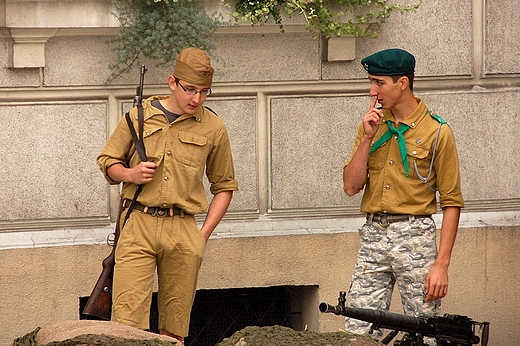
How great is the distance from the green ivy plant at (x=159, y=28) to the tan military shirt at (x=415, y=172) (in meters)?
1.73

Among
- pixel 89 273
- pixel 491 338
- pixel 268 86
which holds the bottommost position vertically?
pixel 491 338

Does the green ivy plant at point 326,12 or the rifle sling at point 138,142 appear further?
the green ivy plant at point 326,12

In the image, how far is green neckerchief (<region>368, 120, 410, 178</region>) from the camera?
18.0 feet

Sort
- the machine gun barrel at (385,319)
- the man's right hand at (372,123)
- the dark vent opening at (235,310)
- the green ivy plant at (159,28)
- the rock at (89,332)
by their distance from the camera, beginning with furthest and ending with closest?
the dark vent opening at (235,310), the green ivy plant at (159,28), the man's right hand at (372,123), the machine gun barrel at (385,319), the rock at (89,332)

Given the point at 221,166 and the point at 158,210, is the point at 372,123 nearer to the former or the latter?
the point at 221,166

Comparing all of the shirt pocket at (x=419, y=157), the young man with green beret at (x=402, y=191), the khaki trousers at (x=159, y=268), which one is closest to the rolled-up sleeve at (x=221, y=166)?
the khaki trousers at (x=159, y=268)

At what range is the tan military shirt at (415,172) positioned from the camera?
5461 mm

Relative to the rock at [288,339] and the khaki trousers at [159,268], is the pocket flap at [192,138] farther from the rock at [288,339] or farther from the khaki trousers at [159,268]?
the rock at [288,339]

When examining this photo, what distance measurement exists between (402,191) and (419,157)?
21 centimetres

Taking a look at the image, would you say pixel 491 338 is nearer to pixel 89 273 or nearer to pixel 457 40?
pixel 457 40

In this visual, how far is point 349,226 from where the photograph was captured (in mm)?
7359

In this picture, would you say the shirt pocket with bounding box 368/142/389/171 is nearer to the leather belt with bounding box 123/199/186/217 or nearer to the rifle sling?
the leather belt with bounding box 123/199/186/217

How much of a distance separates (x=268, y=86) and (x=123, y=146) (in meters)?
1.86

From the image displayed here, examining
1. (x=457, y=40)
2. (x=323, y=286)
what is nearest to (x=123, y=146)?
(x=323, y=286)
